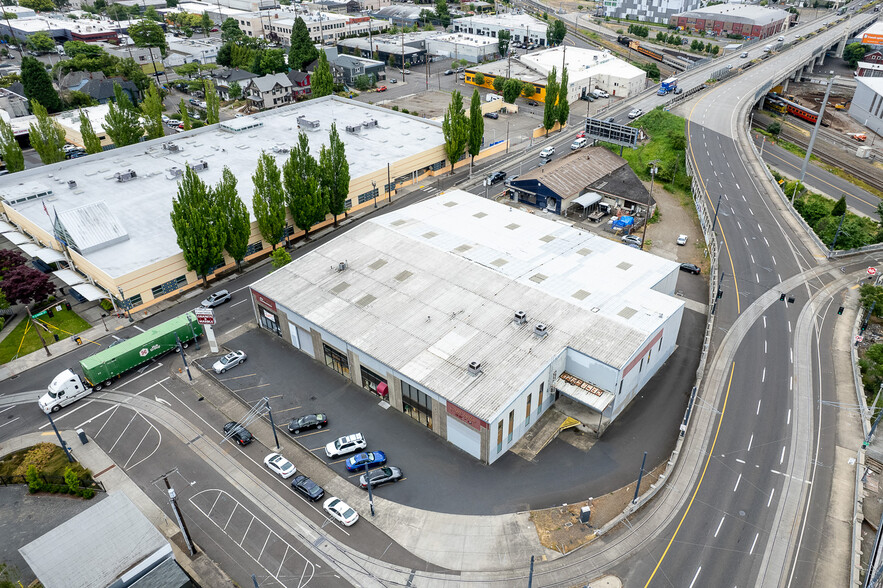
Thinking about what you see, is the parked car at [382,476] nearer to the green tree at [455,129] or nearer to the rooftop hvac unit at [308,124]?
the green tree at [455,129]

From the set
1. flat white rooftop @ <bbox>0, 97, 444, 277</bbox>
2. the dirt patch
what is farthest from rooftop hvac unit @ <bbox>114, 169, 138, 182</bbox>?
the dirt patch

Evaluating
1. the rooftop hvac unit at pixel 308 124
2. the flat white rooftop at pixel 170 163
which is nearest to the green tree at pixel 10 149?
the flat white rooftop at pixel 170 163

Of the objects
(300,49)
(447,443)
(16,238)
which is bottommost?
(447,443)

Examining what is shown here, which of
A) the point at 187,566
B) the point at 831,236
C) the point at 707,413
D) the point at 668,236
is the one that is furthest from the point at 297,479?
the point at 831,236

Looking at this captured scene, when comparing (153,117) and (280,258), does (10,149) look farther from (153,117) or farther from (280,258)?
(280,258)

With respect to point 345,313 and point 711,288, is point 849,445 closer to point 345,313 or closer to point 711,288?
point 711,288

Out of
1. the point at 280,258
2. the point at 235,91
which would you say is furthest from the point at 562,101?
the point at 235,91
